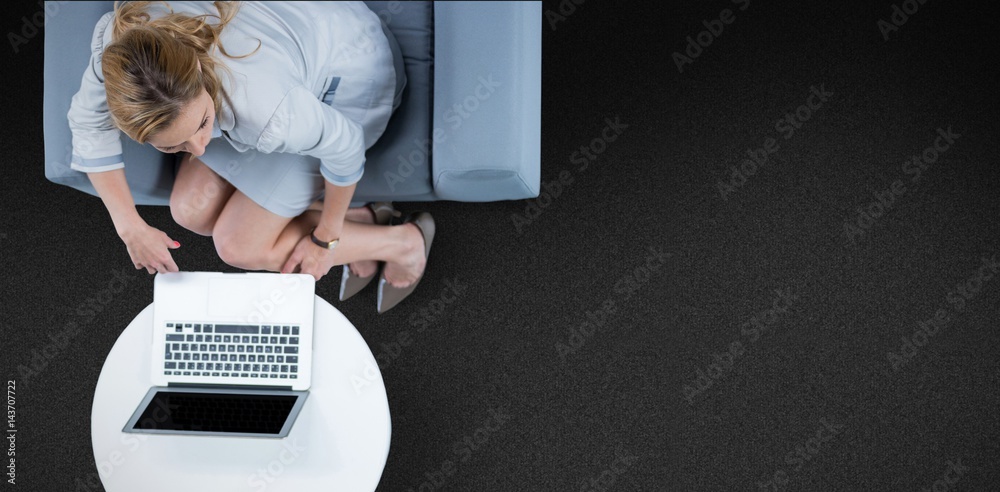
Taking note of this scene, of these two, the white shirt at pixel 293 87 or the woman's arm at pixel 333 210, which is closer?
the white shirt at pixel 293 87

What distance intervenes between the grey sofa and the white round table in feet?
1.24

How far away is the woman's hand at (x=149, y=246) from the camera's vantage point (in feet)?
5.19

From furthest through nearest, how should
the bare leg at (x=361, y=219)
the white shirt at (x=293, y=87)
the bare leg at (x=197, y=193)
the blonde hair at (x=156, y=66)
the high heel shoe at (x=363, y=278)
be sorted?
the high heel shoe at (x=363, y=278)
the bare leg at (x=361, y=219)
the bare leg at (x=197, y=193)
the white shirt at (x=293, y=87)
the blonde hair at (x=156, y=66)

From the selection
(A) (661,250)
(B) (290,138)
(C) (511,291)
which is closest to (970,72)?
(A) (661,250)

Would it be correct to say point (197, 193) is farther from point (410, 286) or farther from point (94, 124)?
point (410, 286)

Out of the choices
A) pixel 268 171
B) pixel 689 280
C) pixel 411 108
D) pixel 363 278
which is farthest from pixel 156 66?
pixel 689 280

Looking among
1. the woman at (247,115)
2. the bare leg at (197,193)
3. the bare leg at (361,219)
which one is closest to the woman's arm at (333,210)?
the woman at (247,115)

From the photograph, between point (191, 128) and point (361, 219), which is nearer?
point (191, 128)

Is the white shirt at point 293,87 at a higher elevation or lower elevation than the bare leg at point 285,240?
higher

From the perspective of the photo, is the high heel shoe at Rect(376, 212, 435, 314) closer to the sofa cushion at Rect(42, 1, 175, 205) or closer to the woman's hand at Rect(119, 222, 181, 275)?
the woman's hand at Rect(119, 222, 181, 275)

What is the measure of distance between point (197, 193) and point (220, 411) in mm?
531

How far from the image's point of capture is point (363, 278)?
6.71ft

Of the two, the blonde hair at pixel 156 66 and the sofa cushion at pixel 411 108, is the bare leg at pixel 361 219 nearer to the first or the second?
the sofa cushion at pixel 411 108

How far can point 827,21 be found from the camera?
6.79 feet
